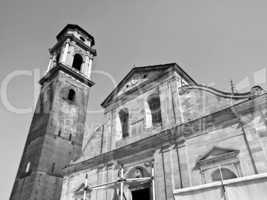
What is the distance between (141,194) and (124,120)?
14.8 feet

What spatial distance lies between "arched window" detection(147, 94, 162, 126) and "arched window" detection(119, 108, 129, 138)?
1664 mm

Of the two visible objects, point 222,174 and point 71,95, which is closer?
point 222,174

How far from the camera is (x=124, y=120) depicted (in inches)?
549

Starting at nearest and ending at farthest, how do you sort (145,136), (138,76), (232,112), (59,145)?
1. (232,112)
2. (145,136)
3. (138,76)
4. (59,145)

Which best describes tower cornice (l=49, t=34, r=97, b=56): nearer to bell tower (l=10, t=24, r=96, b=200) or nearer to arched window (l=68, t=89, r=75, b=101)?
bell tower (l=10, t=24, r=96, b=200)

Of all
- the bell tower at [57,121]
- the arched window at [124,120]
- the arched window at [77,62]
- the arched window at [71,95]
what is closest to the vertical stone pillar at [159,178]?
the arched window at [124,120]

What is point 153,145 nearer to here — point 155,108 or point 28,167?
point 155,108

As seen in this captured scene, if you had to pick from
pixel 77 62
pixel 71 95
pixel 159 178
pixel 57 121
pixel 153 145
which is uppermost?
pixel 77 62

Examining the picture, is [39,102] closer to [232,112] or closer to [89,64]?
[89,64]

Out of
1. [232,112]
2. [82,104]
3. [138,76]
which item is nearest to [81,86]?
[82,104]

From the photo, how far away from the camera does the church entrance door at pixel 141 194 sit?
10644 millimetres

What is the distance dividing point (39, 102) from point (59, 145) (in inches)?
205

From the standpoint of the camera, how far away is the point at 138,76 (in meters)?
14.4

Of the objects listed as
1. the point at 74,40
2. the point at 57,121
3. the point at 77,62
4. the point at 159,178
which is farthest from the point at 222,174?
the point at 74,40
